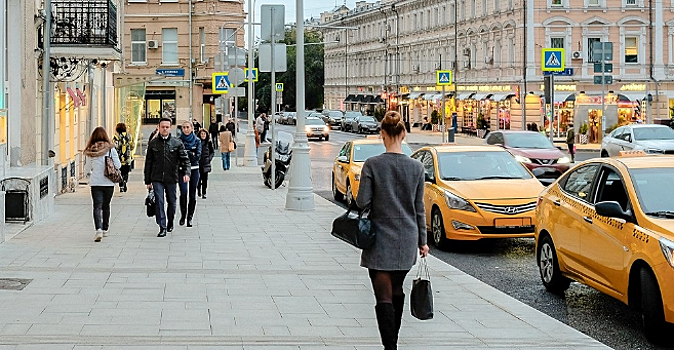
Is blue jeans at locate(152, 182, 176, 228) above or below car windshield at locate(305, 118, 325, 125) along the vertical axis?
below

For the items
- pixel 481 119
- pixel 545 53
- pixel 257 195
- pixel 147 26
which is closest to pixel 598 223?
pixel 257 195

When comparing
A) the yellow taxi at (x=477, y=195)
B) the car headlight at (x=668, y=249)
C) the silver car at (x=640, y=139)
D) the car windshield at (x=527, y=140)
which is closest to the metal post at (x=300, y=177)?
the yellow taxi at (x=477, y=195)

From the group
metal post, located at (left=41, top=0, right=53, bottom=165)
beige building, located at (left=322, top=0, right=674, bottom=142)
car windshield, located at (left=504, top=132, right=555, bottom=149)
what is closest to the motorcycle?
car windshield, located at (left=504, top=132, right=555, bottom=149)

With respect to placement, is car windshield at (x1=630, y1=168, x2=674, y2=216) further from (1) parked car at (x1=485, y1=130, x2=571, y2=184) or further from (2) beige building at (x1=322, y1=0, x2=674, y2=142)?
(2) beige building at (x1=322, y1=0, x2=674, y2=142)

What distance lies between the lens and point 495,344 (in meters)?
7.99

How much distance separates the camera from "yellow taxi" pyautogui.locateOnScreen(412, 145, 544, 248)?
549 inches

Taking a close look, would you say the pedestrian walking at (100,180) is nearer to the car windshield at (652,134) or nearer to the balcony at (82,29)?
the balcony at (82,29)

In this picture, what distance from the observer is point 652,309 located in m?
8.20

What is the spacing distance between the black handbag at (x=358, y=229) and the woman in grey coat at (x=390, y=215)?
0.06m

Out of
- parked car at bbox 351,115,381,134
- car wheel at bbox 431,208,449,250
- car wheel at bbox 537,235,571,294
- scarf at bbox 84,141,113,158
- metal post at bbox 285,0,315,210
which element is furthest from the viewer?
parked car at bbox 351,115,381,134

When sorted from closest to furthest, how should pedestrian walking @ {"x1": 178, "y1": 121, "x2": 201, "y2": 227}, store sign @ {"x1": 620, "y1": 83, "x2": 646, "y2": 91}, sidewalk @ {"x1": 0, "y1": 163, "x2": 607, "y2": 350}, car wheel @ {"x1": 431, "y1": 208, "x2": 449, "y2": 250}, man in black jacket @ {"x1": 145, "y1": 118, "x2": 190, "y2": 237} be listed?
1. sidewalk @ {"x1": 0, "y1": 163, "x2": 607, "y2": 350}
2. car wheel @ {"x1": 431, "y1": 208, "x2": 449, "y2": 250}
3. man in black jacket @ {"x1": 145, "y1": 118, "x2": 190, "y2": 237}
4. pedestrian walking @ {"x1": 178, "y1": 121, "x2": 201, "y2": 227}
5. store sign @ {"x1": 620, "y1": 83, "x2": 646, "y2": 91}

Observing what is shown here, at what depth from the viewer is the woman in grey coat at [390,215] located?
688 cm

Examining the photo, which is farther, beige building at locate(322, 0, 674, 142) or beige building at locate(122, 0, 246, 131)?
→ beige building at locate(322, 0, 674, 142)

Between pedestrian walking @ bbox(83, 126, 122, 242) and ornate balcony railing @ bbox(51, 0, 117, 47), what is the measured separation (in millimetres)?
7388
